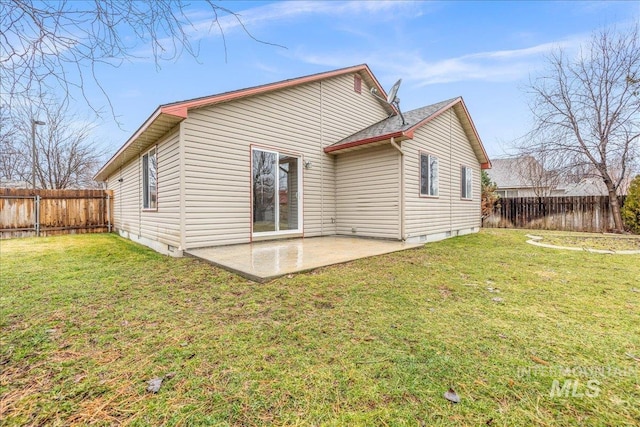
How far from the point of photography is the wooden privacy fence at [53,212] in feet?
33.3

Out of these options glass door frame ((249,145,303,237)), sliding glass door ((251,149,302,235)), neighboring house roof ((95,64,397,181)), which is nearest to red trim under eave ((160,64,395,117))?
neighboring house roof ((95,64,397,181))

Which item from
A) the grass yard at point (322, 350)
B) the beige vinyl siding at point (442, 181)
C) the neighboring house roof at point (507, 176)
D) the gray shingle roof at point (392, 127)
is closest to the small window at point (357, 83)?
the gray shingle roof at point (392, 127)

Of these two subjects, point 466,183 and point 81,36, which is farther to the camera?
point 466,183

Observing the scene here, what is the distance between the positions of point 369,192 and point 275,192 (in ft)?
8.30

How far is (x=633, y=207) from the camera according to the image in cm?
1038

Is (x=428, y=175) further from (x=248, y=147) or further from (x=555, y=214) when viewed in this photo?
(x=555, y=214)

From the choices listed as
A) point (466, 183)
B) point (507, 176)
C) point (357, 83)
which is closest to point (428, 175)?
point (466, 183)

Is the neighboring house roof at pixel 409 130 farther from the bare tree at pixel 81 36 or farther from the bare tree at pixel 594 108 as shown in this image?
the bare tree at pixel 81 36

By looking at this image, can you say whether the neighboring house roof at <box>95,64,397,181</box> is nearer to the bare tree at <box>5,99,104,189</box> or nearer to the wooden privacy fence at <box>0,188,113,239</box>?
the wooden privacy fence at <box>0,188,113,239</box>

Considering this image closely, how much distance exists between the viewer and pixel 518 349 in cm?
214

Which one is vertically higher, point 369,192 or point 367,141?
point 367,141

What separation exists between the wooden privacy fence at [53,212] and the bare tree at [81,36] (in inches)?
477

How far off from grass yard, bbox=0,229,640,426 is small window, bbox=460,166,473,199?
6.31 meters

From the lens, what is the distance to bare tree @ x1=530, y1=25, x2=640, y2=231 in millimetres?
10805
